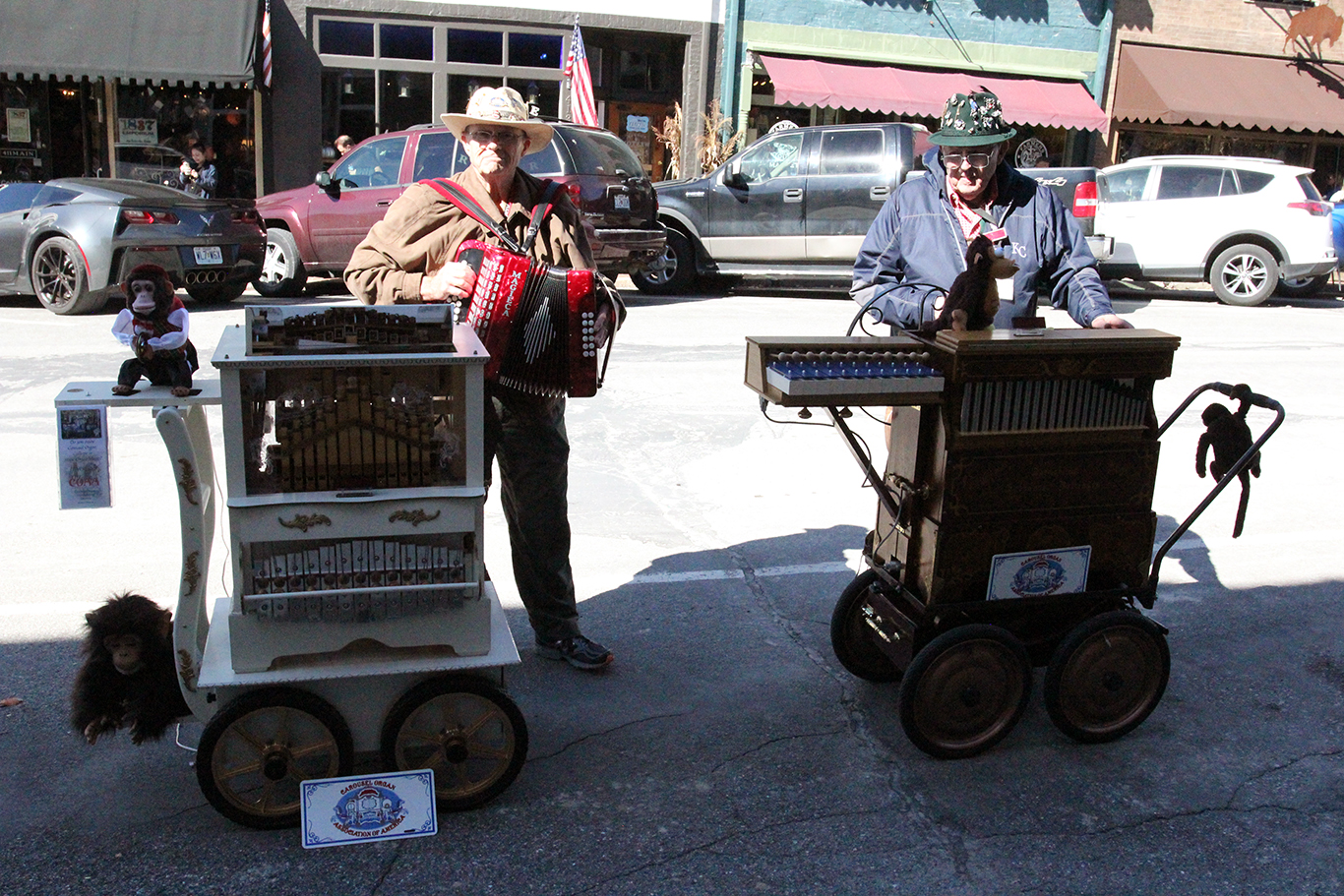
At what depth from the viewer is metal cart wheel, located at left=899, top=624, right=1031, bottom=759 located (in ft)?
11.5

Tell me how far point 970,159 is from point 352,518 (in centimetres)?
Answer: 231

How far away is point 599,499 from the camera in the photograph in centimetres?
615

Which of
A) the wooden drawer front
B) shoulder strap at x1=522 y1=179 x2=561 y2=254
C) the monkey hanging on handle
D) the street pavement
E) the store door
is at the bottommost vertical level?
the street pavement

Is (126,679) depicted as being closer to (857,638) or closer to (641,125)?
(857,638)

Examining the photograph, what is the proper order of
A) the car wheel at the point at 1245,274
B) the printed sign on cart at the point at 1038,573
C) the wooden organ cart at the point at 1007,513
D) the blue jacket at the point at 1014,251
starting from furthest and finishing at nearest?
1. the car wheel at the point at 1245,274
2. the blue jacket at the point at 1014,251
3. the printed sign on cart at the point at 1038,573
4. the wooden organ cart at the point at 1007,513

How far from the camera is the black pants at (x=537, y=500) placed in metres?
3.90

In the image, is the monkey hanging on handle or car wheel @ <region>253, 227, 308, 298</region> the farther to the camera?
car wheel @ <region>253, 227, 308, 298</region>

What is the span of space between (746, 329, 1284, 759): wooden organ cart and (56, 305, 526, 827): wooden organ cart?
0.96 meters

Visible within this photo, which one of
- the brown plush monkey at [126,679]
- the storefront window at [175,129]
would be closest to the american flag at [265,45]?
the storefront window at [175,129]

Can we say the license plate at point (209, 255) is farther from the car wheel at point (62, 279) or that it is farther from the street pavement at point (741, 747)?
the street pavement at point (741, 747)

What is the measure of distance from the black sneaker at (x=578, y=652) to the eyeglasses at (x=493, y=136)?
172 cm

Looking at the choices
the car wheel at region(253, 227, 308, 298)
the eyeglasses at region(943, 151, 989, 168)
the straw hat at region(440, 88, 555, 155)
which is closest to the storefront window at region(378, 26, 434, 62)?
the car wheel at region(253, 227, 308, 298)

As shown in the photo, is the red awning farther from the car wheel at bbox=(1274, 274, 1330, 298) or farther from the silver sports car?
the silver sports car

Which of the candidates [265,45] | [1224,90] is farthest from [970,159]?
[1224,90]
